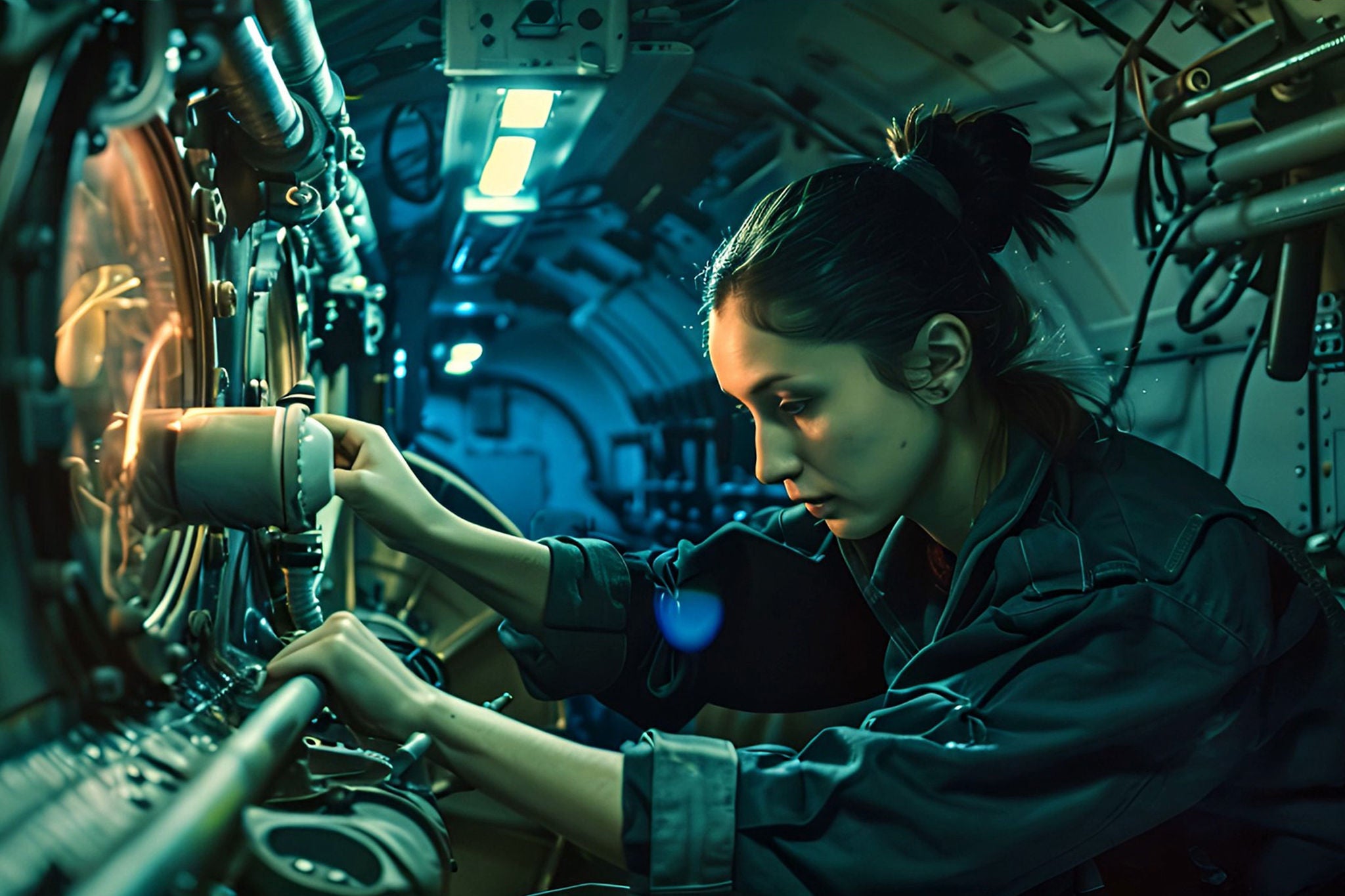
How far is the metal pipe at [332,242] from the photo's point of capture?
2297 mm

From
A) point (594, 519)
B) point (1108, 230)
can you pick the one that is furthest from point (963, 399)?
point (594, 519)

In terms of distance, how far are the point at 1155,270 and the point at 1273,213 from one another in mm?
483

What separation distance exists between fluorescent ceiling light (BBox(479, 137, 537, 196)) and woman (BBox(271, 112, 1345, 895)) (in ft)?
5.47

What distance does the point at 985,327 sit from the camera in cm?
161

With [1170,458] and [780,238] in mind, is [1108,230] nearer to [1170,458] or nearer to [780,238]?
[1170,458]

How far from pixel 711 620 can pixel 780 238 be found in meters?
0.75

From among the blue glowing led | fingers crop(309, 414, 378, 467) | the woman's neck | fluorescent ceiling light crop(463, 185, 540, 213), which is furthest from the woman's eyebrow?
fluorescent ceiling light crop(463, 185, 540, 213)

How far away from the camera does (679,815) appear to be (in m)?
1.16

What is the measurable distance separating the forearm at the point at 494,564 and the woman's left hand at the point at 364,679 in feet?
1.58

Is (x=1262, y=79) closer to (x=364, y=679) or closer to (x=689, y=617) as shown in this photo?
(x=689, y=617)

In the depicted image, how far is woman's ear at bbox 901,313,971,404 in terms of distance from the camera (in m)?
1.52

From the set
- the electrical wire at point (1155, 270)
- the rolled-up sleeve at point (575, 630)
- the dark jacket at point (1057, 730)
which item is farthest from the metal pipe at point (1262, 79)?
the rolled-up sleeve at point (575, 630)

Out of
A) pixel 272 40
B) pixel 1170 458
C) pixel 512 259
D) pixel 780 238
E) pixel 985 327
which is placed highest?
pixel 512 259

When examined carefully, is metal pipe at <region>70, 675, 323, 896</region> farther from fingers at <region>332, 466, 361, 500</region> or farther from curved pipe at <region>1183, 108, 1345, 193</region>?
curved pipe at <region>1183, 108, 1345, 193</region>
